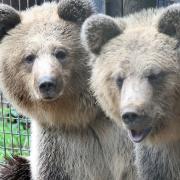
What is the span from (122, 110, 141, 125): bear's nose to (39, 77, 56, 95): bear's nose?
2.90 ft

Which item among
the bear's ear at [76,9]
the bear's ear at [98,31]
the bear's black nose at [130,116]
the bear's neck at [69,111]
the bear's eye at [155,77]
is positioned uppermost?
the bear's ear at [76,9]

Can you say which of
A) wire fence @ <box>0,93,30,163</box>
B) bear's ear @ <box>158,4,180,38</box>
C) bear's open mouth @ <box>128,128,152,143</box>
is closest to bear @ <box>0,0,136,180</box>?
bear's open mouth @ <box>128,128,152,143</box>

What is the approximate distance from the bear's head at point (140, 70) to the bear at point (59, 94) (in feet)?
1.26

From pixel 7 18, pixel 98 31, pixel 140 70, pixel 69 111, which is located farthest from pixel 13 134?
pixel 140 70

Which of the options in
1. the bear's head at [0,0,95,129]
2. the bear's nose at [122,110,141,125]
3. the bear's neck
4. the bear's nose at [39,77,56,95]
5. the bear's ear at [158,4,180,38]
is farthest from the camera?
the bear's neck

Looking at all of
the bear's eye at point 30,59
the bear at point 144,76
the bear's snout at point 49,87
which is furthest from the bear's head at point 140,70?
the bear's eye at point 30,59

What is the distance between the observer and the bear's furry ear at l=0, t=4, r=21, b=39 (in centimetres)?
522

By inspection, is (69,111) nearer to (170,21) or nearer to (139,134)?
(139,134)

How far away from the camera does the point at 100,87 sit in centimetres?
462

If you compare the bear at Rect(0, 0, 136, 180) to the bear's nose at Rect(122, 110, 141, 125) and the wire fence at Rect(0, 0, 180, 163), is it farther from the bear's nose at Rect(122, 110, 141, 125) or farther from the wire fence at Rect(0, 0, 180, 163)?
the wire fence at Rect(0, 0, 180, 163)

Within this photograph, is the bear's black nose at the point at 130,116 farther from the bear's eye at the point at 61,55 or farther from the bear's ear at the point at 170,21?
the bear's eye at the point at 61,55

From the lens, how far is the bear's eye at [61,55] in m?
4.99

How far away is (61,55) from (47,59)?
0.15m

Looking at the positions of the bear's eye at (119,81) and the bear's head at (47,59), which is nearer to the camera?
the bear's eye at (119,81)
